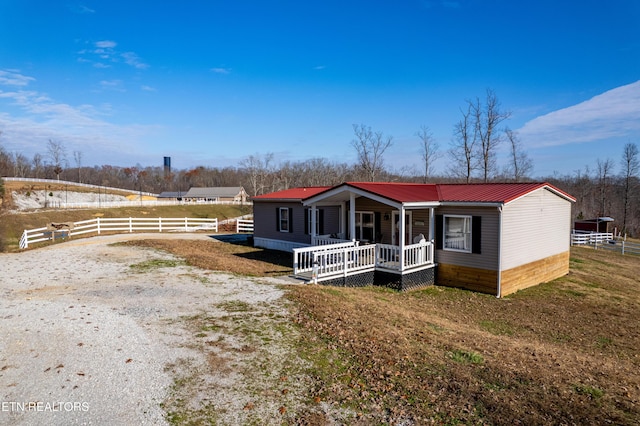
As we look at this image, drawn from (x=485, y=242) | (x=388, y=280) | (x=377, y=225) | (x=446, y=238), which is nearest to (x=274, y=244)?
(x=377, y=225)

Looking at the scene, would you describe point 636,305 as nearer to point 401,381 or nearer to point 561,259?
point 561,259

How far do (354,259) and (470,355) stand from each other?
6889 millimetres

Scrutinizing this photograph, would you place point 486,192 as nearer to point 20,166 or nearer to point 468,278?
point 468,278

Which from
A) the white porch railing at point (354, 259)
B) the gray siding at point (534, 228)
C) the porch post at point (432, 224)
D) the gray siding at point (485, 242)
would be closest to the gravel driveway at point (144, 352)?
the white porch railing at point (354, 259)

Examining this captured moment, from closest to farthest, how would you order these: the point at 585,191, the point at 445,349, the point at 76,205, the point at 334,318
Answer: the point at 445,349
the point at 334,318
the point at 76,205
the point at 585,191

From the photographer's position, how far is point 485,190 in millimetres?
15219

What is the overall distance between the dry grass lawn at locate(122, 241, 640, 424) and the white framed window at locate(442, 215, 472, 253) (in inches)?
66.6

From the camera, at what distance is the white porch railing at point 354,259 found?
42.6ft

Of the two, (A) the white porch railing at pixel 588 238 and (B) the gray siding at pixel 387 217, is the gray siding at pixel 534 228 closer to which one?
(B) the gray siding at pixel 387 217

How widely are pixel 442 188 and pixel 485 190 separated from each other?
2035 millimetres

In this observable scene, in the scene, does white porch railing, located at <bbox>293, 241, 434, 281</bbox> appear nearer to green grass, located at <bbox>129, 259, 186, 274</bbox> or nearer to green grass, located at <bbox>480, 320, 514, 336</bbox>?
green grass, located at <bbox>480, 320, 514, 336</bbox>

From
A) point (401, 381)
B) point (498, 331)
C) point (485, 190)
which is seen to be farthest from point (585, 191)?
point (401, 381)

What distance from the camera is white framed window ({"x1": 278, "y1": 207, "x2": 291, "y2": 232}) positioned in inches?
798

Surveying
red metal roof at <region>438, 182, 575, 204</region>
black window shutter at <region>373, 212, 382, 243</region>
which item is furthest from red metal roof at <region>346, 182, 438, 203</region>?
black window shutter at <region>373, 212, 382, 243</region>
